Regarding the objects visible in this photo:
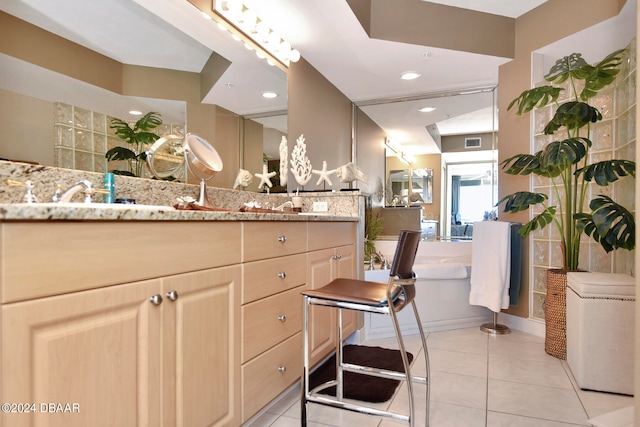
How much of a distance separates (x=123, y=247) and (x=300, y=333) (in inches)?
42.4

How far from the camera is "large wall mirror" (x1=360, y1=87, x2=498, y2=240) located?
140 inches

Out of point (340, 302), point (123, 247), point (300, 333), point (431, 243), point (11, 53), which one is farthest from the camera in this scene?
point (431, 243)

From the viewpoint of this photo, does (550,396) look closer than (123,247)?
No

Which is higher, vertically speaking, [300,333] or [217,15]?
[217,15]

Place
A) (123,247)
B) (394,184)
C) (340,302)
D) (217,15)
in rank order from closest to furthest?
(123,247), (340,302), (217,15), (394,184)

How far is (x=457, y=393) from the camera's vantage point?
6.20 feet

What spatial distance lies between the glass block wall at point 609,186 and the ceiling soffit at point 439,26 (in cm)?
54

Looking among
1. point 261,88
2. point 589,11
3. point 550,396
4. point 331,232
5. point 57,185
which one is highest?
point 589,11

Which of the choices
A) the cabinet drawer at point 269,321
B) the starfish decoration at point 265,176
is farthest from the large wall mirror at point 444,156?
the cabinet drawer at point 269,321

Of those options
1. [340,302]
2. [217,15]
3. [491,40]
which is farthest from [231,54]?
[491,40]

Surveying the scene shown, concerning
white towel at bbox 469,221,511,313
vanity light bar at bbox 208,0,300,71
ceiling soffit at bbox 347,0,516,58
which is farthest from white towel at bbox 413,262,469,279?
vanity light bar at bbox 208,0,300,71

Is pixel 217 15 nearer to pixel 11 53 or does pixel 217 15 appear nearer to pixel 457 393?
pixel 11 53

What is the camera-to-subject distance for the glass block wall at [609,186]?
2312mm

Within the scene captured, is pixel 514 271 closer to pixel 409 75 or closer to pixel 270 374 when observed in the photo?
pixel 409 75
